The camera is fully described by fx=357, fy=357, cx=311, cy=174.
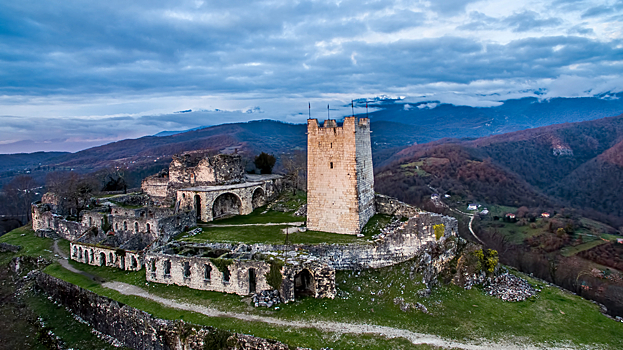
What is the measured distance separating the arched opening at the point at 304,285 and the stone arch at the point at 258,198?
1548cm

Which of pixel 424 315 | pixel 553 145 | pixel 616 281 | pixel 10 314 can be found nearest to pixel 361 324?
pixel 424 315

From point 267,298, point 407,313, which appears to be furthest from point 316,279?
point 407,313

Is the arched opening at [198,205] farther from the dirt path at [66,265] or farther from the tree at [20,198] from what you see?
the tree at [20,198]

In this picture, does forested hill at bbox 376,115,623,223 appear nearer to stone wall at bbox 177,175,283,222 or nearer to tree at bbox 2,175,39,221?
stone wall at bbox 177,175,283,222

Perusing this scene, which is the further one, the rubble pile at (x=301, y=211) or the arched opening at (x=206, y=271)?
the rubble pile at (x=301, y=211)

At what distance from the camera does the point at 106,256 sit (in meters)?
26.2

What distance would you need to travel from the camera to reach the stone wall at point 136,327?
16859 millimetres

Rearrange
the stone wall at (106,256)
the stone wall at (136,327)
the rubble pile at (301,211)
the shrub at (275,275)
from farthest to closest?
the rubble pile at (301,211) < the stone wall at (106,256) < the shrub at (275,275) < the stone wall at (136,327)

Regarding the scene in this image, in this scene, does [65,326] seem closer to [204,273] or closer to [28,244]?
[204,273]

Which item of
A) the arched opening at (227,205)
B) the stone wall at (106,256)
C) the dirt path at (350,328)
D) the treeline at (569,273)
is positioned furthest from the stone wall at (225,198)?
the treeline at (569,273)

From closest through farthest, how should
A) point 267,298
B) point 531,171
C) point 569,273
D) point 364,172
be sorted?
point 267,298 < point 364,172 < point 569,273 < point 531,171

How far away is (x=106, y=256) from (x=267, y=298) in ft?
47.2

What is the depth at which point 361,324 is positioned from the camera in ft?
56.9

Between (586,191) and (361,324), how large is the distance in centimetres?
7279
